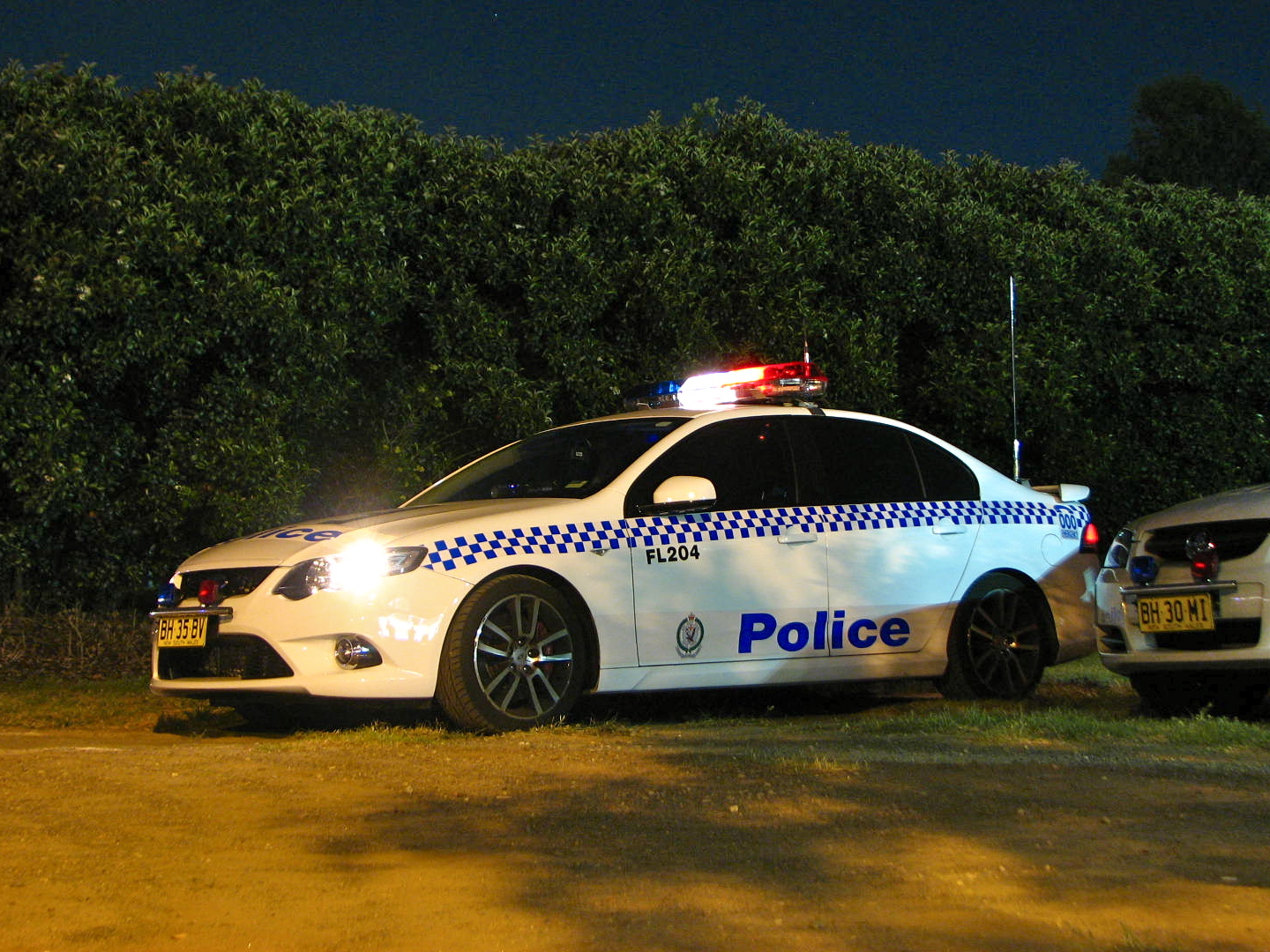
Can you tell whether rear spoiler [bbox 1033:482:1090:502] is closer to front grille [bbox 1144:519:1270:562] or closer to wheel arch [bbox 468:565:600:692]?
front grille [bbox 1144:519:1270:562]

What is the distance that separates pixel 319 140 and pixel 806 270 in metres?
3.72

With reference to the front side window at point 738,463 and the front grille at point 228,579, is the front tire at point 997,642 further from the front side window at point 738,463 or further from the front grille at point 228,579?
the front grille at point 228,579

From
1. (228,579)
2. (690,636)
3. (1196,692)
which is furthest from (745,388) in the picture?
(228,579)

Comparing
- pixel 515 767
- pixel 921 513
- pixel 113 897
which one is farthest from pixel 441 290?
pixel 113 897

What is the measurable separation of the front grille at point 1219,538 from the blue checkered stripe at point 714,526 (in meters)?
1.20

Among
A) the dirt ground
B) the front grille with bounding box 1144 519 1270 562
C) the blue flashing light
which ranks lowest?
the dirt ground

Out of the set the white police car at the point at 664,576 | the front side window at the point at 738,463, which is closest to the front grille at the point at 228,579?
the white police car at the point at 664,576

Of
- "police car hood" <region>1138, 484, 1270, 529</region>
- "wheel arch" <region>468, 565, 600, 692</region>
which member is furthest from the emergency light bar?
"police car hood" <region>1138, 484, 1270, 529</region>

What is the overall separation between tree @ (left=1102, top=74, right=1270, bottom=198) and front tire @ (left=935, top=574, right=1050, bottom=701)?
2395 centimetres

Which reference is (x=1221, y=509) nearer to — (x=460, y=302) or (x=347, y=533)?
(x=347, y=533)

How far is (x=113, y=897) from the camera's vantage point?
3.85 metres

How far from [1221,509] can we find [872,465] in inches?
69.8

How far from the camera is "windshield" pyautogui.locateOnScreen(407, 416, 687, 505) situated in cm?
753

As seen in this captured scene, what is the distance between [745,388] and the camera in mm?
8242
